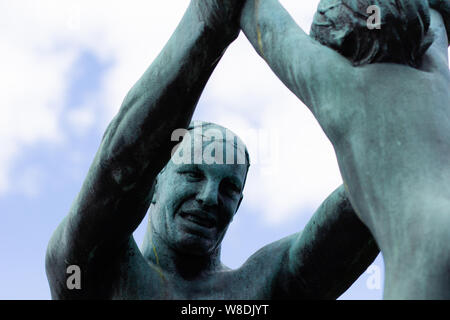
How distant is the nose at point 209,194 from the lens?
20.0 feet

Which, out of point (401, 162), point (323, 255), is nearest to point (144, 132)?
point (323, 255)

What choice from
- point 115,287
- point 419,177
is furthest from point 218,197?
point 419,177

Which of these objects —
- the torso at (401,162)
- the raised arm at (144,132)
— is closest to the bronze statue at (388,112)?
the torso at (401,162)

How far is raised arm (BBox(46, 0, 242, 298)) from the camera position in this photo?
5.30 m

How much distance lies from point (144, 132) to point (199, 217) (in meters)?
0.98

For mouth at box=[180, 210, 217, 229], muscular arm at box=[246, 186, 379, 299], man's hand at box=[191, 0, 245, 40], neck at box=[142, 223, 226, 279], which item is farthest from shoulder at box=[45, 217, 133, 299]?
man's hand at box=[191, 0, 245, 40]

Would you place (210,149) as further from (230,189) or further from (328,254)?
(328,254)

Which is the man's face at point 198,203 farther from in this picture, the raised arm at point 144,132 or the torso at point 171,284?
→ the raised arm at point 144,132

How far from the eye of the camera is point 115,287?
6.06 meters

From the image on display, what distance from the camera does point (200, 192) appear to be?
615 centimetres

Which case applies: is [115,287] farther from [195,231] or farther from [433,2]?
[433,2]

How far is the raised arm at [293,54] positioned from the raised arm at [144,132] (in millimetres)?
200

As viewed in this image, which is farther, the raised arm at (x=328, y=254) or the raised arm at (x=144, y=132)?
the raised arm at (x=328, y=254)

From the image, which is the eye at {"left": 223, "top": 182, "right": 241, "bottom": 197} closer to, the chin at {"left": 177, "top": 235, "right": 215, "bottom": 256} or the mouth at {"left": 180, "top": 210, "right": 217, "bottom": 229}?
the mouth at {"left": 180, "top": 210, "right": 217, "bottom": 229}
